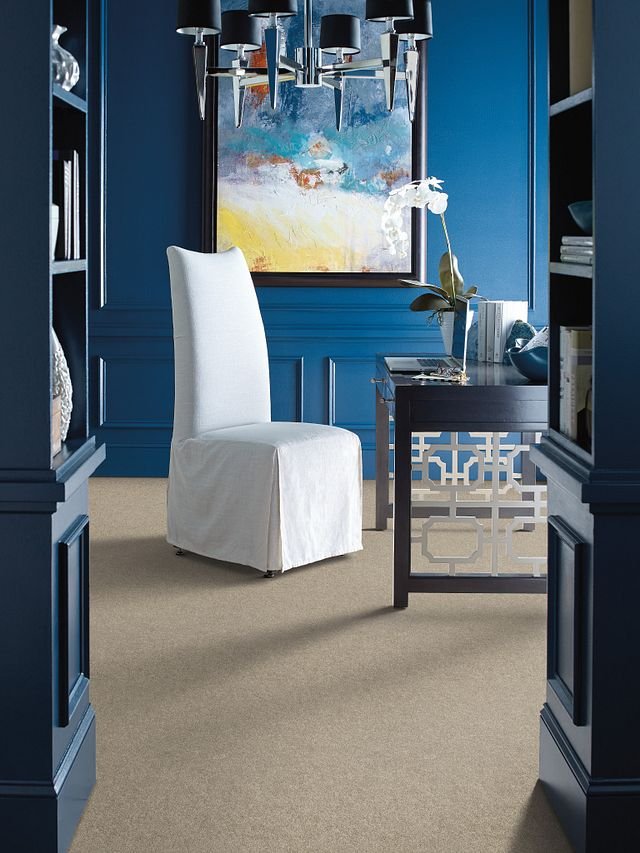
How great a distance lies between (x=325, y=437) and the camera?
4.32 m

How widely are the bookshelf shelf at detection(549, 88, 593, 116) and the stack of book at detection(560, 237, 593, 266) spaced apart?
0.83 feet

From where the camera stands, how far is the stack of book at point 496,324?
4.45m

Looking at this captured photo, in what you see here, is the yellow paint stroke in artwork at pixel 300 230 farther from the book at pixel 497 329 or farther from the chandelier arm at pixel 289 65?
the chandelier arm at pixel 289 65

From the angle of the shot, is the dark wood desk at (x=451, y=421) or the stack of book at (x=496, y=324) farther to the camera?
the stack of book at (x=496, y=324)

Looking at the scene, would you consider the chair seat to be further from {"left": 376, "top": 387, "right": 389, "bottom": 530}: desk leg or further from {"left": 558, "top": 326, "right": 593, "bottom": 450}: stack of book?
{"left": 558, "top": 326, "right": 593, "bottom": 450}: stack of book

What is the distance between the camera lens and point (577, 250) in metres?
2.20

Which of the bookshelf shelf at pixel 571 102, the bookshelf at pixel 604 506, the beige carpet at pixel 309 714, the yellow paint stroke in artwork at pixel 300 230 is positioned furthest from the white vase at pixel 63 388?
the yellow paint stroke in artwork at pixel 300 230

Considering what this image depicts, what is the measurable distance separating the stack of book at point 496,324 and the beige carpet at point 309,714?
949 mm

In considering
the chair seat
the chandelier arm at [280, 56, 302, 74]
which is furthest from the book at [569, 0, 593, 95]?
the chair seat

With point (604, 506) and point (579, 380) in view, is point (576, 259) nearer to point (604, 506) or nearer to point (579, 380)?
point (579, 380)

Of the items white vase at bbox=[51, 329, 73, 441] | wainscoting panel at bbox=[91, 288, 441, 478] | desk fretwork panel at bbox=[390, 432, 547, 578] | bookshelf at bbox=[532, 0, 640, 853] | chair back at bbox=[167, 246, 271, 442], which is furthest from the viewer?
wainscoting panel at bbox=[91, 288, 441, 478]

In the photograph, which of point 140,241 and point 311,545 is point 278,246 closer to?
point 140,241

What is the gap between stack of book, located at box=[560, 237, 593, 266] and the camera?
2.13 m

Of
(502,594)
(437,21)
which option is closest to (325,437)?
(502,594)
